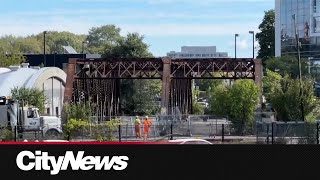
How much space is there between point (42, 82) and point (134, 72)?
28.7ft

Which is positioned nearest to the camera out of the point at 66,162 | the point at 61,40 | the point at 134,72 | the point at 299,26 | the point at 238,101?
the point at 66,162

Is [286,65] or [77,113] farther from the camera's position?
[286,65]

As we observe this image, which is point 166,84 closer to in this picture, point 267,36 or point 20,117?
point 20,117

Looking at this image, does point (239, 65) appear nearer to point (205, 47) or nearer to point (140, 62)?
point (140, 62)

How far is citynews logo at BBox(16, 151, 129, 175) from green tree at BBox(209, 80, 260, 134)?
92.9 ft

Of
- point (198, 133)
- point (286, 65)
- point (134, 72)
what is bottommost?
point (198, 133)

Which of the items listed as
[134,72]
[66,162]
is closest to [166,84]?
[134,72]

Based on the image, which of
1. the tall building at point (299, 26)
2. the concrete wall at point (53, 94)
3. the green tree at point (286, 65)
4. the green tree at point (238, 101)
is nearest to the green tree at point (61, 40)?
the tall building at point (299, 26)

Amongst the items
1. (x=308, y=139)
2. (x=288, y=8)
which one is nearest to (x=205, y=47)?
(x=288, y=8)

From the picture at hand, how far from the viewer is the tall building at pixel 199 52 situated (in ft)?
400

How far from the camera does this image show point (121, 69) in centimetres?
6222

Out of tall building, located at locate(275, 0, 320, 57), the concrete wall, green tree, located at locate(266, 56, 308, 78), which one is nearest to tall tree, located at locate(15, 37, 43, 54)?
tall building, located at locate(275, 0, 320, 57)

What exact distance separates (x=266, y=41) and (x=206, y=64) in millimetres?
62012

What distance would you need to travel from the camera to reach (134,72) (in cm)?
6272
